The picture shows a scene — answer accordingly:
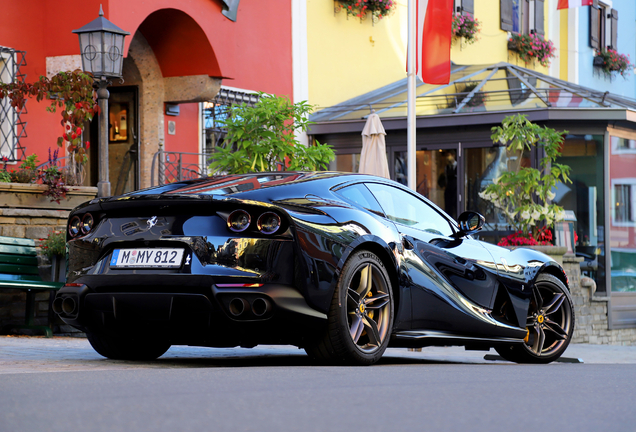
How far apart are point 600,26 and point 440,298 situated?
24286 millimetres

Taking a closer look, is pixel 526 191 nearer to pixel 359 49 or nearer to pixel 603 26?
pixel 359 49

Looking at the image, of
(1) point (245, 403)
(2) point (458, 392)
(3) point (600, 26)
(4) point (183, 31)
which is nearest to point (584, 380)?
(2) point (458, 392)

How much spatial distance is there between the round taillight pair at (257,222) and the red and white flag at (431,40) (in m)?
6.33

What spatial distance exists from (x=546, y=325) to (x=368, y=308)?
2.35 m

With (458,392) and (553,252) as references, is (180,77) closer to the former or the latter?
(553,252)

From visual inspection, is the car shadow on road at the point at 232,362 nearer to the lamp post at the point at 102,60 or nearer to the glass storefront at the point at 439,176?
the lamp post at the point at 102,60

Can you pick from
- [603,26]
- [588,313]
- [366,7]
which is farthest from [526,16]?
[588,313]

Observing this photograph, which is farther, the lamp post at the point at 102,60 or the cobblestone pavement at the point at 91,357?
the lamp post at the point at 102,60

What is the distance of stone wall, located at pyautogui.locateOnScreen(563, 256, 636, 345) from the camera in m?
15.4

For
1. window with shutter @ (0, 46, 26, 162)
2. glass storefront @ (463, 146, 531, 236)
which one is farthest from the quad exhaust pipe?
glass storefront @ (463, 146, 531, 236)

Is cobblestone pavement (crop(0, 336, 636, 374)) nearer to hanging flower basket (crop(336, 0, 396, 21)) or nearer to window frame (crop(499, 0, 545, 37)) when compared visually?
hanging flower basket (crop(336, 0, 396, 21))

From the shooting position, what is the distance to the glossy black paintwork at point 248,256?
509 centimetres

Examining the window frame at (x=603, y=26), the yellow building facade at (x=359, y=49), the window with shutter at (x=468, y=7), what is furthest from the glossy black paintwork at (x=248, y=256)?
the window frame at (x=603, y=26)

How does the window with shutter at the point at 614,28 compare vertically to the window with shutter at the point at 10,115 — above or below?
above
